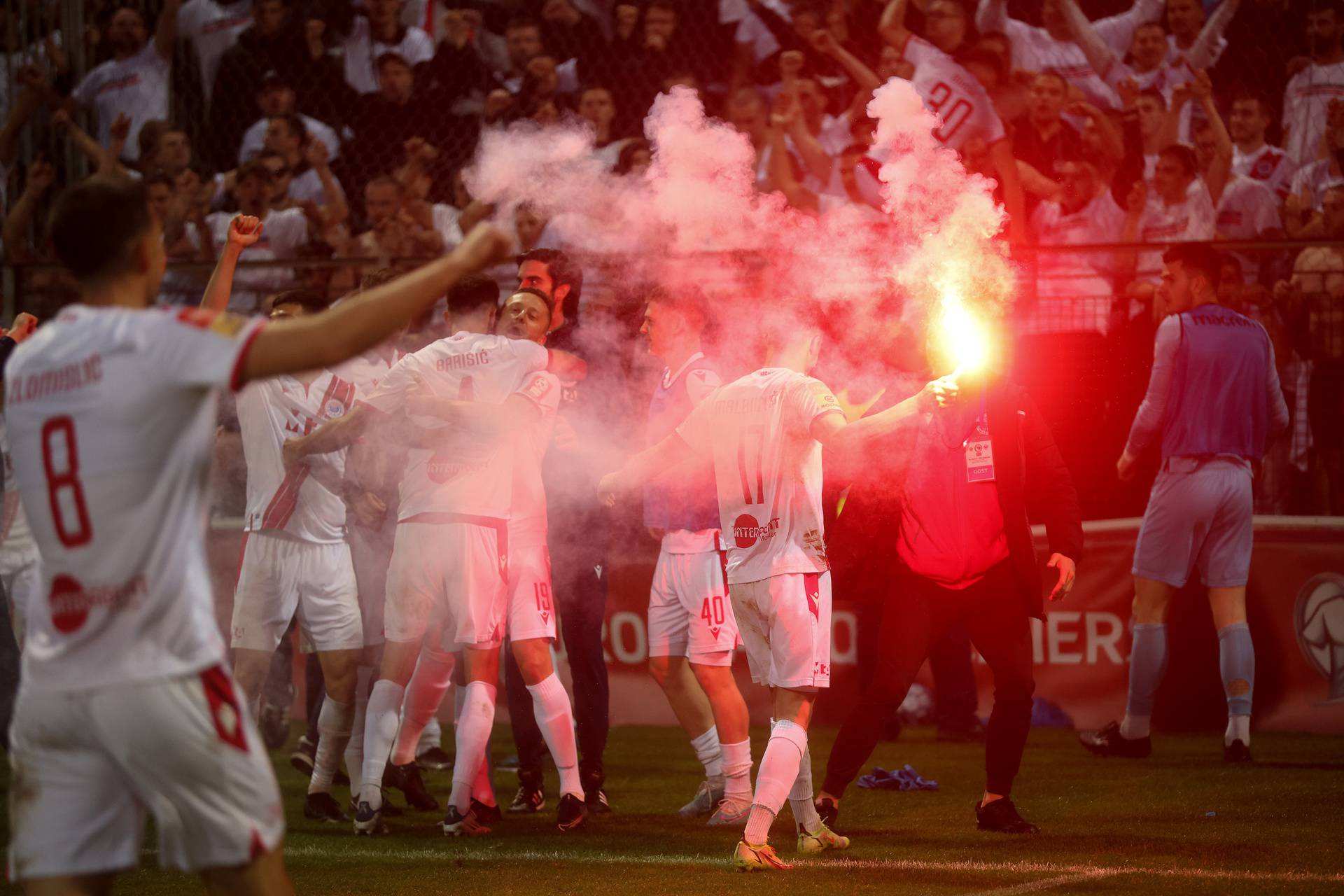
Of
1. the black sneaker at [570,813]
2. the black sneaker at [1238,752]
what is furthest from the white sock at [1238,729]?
the black sneaker at [570,813]

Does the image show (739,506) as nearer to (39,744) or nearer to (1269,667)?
(39,744)

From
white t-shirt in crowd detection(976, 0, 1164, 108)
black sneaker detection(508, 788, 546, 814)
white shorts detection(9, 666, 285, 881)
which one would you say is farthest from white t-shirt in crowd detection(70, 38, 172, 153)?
white shorts detection(9, 666, 285, 881)

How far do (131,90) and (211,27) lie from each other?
0.89 m

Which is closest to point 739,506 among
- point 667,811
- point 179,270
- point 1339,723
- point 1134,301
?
point 667,811

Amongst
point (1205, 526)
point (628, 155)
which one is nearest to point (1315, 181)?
point (1205, 526)

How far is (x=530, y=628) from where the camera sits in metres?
6.29

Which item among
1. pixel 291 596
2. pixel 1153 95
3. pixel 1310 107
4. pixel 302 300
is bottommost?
pixel 291 596

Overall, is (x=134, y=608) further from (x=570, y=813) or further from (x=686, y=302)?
(x=686, y=302)

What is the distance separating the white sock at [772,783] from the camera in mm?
5234

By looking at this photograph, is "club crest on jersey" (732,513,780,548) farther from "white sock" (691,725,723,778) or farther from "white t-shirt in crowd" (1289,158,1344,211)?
"white t-shirt in crowd" (1289,158,1344,211)

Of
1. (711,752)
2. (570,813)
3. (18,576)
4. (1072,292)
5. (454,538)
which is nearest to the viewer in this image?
(454,538)

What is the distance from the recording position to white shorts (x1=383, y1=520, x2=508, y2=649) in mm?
6023

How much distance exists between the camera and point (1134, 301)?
8789mm

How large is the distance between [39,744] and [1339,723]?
759 cm
